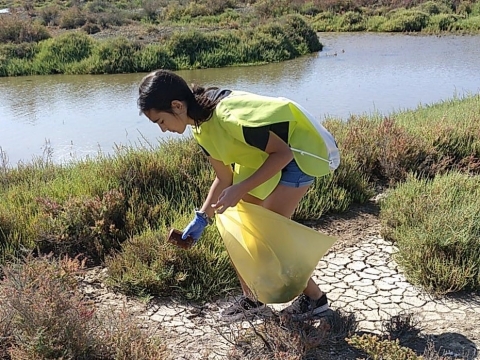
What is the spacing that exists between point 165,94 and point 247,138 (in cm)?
42

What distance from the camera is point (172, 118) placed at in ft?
8.34

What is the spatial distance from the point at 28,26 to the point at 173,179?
736 inches

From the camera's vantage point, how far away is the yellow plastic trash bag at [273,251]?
111 inches

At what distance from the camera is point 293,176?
2.82 metres

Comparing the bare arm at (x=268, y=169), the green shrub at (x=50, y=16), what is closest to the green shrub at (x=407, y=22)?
the green shrub at (x=50, y=16)

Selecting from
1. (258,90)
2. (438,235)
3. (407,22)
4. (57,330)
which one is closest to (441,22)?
(407,22)

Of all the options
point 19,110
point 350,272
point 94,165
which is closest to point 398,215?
point 350,272

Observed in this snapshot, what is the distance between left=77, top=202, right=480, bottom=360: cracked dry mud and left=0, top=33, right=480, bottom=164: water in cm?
393

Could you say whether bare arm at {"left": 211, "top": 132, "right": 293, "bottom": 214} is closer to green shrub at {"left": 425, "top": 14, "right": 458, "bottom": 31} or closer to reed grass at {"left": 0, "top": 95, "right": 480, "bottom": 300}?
reed grass at {"left": 0, "top": 95, "right": 480, "bottom": 300}

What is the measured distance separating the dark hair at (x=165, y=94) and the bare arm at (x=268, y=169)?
37 cm

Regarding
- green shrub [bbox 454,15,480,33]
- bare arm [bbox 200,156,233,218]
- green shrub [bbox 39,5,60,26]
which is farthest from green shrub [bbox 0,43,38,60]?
green shrub [bbox 454,15,480,33]

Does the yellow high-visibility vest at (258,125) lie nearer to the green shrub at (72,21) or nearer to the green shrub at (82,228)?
the green shrub at (82,228)

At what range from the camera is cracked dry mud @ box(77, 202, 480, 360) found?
9.46 ft

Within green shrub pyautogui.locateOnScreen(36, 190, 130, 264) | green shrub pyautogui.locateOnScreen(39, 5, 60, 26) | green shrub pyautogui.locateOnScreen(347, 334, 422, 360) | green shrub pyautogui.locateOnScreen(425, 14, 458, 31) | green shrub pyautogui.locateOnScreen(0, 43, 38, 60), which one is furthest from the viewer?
green shrub pyautogui.locateOnScreen(39, 5, 60, 26)
